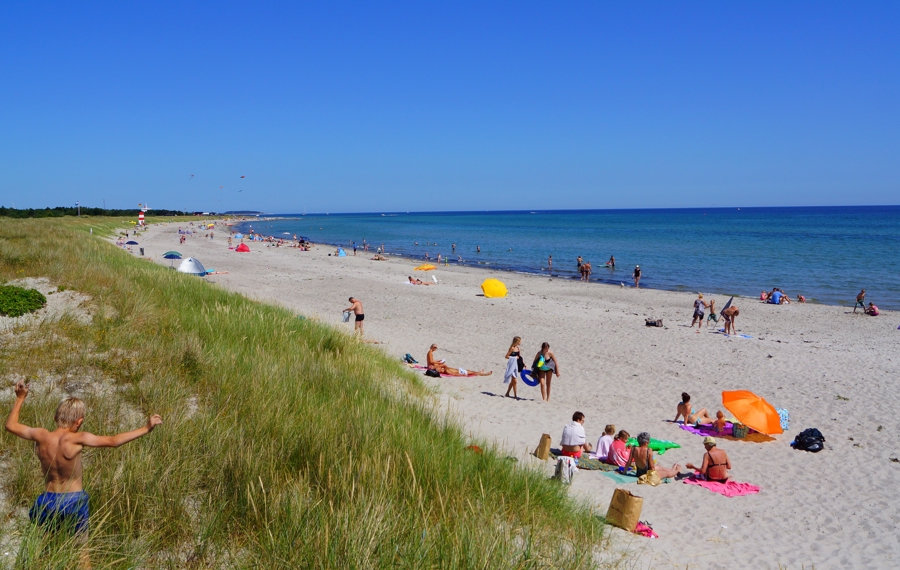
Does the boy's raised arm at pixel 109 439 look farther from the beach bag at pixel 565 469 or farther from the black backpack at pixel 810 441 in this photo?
the black backpack at pixel 810 441

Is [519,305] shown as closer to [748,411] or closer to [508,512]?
[748,411]

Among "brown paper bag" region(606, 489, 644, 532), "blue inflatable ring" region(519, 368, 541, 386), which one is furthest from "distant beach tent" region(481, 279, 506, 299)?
"brown paper bag" region(606, 489, 644, 532)

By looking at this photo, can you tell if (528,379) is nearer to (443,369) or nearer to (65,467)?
(443,369)

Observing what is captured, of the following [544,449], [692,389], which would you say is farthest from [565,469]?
[692,389]

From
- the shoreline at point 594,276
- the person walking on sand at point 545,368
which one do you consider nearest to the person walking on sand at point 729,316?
the shoreline at point 594,276

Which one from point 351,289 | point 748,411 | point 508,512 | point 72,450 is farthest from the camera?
point 351,289

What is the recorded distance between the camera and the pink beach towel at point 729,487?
8.16m

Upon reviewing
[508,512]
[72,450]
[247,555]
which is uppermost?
[72,450]

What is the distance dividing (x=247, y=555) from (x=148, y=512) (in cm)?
76

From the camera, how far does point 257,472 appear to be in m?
4.24

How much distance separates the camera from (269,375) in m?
6.44

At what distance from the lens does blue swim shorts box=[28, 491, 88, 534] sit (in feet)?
11.0

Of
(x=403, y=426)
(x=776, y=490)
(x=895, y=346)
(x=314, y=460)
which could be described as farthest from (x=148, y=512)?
(x=895, y=346)

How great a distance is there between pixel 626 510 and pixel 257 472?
3931 millimetres
